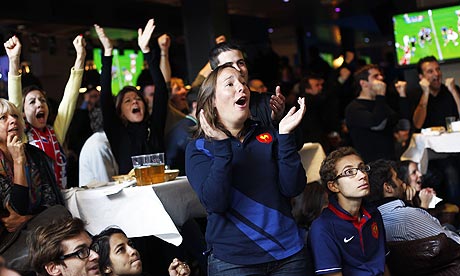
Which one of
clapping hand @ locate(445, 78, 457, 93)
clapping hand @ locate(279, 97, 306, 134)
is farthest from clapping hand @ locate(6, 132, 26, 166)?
clapping hand @ locate(445, 78, 457, 93)

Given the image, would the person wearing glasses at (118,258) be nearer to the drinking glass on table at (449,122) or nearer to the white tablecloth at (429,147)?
the white tablecloth at (429,147)

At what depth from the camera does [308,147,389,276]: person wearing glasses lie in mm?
3770

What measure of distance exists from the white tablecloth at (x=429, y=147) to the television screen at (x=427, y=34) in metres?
1.59

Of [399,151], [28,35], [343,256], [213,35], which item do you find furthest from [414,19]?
[28,35]

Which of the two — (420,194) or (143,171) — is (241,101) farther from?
(420,194)

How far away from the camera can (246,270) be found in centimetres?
327

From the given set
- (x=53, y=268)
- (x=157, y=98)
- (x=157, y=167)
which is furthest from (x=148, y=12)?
(x=53, y=268)

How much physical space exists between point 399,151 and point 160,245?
11.3ft

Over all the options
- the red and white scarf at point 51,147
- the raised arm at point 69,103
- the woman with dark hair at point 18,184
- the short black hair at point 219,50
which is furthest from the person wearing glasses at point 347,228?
the raised arm at point 69,103

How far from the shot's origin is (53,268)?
3279 mm

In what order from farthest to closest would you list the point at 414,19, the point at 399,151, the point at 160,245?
the point at 414,19
the point at 399,151
the point at 160,245

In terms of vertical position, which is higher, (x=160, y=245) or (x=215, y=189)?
(x=215, y=189)

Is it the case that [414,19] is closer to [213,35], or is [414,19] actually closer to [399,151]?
[399,151]

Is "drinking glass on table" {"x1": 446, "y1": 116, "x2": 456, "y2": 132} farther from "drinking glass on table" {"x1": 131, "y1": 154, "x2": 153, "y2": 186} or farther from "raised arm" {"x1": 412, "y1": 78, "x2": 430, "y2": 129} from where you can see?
"drinking glass on table" {"x1": 131, "y1": 154, "x2": 153, "y2": 186}
